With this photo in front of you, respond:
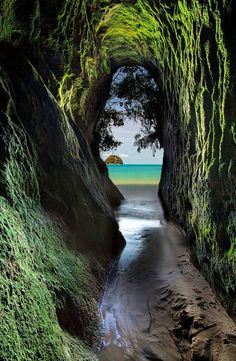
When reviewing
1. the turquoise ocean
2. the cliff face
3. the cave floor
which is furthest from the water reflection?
the turquoise ocean

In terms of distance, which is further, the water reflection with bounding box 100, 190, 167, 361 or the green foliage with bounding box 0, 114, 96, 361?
the water reflection with bounding box 100, 190, 167, 361

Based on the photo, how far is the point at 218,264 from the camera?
306 cm

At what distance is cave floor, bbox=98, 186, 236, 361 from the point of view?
2.42 metres

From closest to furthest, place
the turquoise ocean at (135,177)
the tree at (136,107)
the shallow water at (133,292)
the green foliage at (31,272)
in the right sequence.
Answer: the green foliage at (31,272) < the shallow water at (133,292) < the tree at (136,107) < the turquoise ocean at (135,177)

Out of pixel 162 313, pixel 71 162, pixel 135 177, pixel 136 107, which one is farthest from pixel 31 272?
pixel 135 177

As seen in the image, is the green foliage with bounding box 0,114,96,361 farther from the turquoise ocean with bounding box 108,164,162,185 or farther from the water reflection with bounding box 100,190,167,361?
the turquoise ocean with bounding box 108,164,162,185

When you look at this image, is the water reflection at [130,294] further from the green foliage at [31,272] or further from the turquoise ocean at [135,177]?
the turquoise ocean at [135,177]

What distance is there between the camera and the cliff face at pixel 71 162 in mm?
2071

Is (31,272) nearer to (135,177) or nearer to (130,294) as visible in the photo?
(130,294)

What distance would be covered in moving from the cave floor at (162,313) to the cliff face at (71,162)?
0.21m

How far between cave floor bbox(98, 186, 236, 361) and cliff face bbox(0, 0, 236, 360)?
0.21m

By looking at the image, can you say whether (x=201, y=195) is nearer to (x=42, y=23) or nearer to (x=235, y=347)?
(x=235, y=347)

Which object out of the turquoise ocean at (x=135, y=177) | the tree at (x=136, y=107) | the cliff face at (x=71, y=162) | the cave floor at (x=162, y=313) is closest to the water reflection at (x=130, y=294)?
the cave floor at (x=162, y=313)

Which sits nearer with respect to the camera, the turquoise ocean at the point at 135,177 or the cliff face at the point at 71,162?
the cliff face at the point at 71,162
